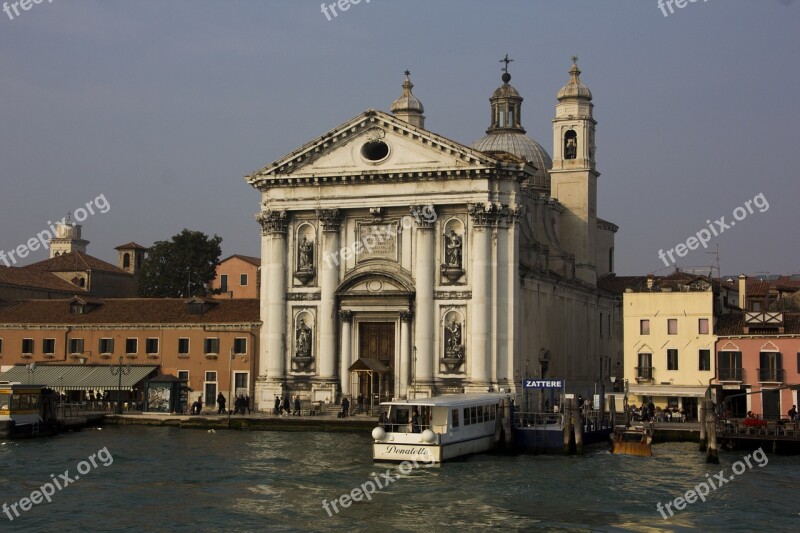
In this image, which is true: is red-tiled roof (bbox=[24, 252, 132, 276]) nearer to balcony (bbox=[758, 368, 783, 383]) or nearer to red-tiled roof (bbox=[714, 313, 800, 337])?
red-tiled roof (bbox=[714, 313, 800, 337])

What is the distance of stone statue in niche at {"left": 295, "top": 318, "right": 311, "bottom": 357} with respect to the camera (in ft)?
173

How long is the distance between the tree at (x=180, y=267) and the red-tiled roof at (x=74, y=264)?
2.67 metres

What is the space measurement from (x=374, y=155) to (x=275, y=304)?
756cm

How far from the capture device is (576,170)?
205 ft

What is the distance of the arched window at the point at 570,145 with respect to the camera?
6228 centimetres

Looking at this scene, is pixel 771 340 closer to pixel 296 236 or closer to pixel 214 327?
pixel 296 236

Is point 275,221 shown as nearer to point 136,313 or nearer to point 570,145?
point 136,313

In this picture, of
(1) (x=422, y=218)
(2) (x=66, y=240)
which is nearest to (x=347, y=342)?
(1) (x=422, y=218)

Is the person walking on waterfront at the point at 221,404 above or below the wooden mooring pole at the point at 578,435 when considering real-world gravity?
above

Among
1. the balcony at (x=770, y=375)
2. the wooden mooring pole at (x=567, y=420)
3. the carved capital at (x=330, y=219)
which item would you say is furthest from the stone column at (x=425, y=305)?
the balcony at (x=770, y=375)

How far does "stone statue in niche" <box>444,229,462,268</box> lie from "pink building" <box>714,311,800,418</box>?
34.5ft

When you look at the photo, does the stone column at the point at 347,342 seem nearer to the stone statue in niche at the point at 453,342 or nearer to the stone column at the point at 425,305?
the stone column at the point at 425,305

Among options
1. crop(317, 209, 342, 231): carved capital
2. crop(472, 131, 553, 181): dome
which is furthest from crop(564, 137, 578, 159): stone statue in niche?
crop(317, 209, 342, 231): carved capital

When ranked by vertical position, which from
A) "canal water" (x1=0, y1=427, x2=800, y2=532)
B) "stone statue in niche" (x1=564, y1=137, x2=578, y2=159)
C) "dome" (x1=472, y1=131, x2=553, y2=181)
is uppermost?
"dome" (x1=472, y1=131, x2=553, y2=181)
